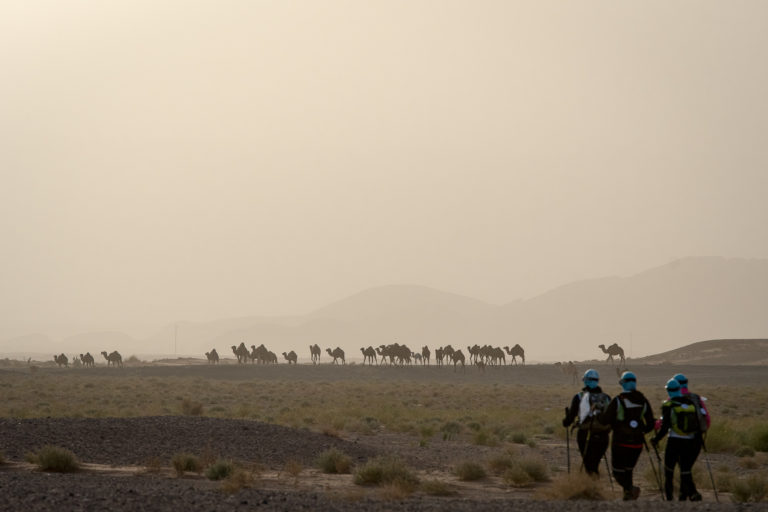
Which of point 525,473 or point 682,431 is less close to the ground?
point 682,431

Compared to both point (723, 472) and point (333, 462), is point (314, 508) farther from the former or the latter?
point (723, 472)

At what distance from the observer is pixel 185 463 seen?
19812mm

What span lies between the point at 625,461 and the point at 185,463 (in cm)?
981

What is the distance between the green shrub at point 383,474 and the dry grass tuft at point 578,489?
3.24m

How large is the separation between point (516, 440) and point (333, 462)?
909 centimetres

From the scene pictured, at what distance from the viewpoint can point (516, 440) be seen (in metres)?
28.0

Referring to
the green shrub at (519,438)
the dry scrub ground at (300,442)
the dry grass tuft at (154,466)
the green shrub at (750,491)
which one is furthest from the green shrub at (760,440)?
the dry grass tuft at (154,466)

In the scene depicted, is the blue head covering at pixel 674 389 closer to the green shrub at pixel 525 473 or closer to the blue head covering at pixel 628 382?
the blue head covering at pixel 628 382

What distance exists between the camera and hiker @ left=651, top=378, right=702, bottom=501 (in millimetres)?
14414

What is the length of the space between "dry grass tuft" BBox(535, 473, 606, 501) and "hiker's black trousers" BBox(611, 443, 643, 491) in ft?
2.41

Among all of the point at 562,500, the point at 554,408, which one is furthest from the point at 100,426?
the point at 554,408

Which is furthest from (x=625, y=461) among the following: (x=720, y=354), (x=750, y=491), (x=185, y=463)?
(x=720, y=354)

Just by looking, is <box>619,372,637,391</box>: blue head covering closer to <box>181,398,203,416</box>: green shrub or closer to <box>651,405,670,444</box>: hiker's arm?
<box>651,405,670,444</box>: hiker's arm

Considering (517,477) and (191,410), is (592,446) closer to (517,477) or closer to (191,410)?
(517,477)
